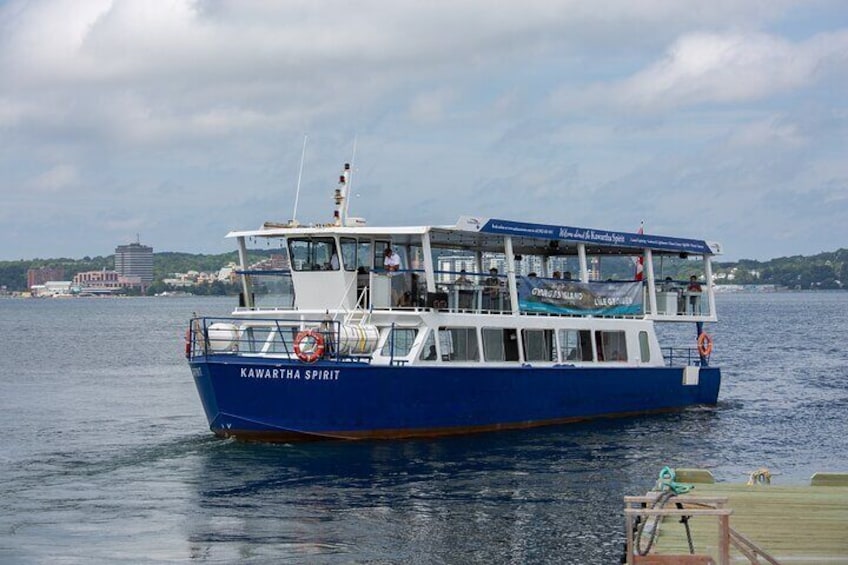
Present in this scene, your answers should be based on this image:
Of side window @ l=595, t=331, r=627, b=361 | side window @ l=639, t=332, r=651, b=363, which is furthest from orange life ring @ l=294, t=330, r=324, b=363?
side window @ l=639, t=332, r=651, b=363

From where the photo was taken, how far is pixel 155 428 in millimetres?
36594

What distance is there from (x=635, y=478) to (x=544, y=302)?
8532 mm

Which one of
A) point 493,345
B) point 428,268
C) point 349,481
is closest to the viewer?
point 349,481

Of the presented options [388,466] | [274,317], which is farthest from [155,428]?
[388,466]

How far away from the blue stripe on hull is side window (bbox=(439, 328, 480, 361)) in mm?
693

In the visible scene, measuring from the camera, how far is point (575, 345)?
3659 cm

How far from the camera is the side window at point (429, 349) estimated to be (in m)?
31.5

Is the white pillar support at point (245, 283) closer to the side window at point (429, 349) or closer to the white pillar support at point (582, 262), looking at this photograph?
the side window at point (429, 349)

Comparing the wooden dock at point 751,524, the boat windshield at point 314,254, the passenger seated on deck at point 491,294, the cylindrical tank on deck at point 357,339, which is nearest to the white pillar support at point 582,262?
the passenger seated on deck at point 491,294

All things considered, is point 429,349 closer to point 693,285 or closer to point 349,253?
point 349,253

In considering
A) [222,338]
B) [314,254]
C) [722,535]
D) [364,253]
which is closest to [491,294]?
[364,253]

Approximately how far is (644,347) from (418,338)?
1029 cm

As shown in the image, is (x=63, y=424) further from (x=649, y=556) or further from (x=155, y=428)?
(x=649, y=556)

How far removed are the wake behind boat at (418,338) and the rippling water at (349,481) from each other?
2.33 feet
